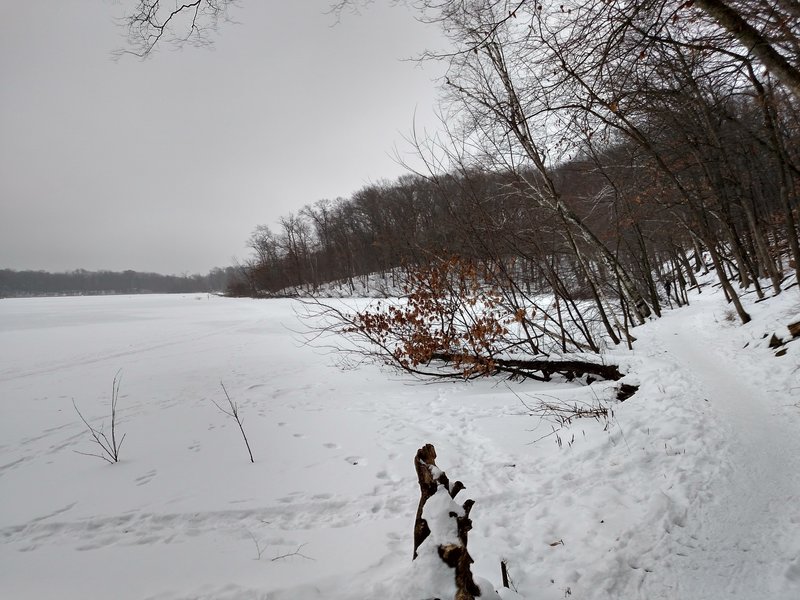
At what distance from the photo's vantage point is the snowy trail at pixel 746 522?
6.82 feet

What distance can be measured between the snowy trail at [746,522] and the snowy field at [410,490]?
→ 1cm

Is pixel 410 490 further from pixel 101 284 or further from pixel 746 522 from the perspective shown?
pixel 101 284

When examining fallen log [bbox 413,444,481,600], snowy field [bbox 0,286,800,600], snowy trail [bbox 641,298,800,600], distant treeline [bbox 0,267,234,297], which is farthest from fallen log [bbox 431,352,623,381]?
distant treeline [bbox 0,267,234,297]

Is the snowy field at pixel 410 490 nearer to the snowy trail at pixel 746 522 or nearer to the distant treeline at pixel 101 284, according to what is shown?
the snowy trail at pixel 746 522

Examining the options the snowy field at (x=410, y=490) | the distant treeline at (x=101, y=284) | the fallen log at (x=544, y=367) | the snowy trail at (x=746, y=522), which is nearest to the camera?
the snowy trail at (x=746, y=522)

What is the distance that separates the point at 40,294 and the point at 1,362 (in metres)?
152

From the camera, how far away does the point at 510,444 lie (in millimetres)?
4445

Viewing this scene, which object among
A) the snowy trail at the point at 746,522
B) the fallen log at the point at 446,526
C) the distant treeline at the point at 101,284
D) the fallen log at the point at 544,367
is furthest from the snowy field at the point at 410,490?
the distant treeline at the point at 101,284

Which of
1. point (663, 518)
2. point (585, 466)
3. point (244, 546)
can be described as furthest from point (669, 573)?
point (244, 546)

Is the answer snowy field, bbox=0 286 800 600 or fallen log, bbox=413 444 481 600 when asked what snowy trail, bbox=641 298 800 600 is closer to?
snowy field, bbox=0 286 800 600

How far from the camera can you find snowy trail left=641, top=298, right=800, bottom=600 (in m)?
2.08

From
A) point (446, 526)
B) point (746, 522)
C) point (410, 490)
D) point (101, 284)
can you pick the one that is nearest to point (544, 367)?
point (410, 490)

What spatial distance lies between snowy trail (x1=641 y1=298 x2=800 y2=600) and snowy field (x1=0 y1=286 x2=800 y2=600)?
12 millimetres

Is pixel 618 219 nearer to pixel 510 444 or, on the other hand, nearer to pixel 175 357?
pixel 510 444
